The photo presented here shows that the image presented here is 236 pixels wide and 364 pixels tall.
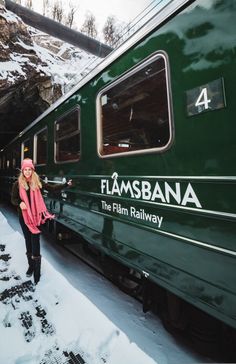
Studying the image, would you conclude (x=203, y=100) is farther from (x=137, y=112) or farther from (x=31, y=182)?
(x=31, y=182)

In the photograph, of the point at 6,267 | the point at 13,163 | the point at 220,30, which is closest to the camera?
the point at 220,30

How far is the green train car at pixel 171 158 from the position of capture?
5.96ft

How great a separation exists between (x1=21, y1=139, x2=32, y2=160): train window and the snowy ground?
3.78m

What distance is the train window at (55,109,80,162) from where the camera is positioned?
4098 millimetres

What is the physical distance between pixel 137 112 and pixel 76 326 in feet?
7.28

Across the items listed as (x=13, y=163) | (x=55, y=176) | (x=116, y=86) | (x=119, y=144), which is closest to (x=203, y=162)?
(x=119, y=144)

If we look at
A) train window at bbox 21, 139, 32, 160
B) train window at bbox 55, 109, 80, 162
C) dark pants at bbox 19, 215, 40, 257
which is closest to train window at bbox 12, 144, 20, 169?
train window at bbox 21, 139, 32, 160

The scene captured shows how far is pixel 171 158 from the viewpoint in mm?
2258

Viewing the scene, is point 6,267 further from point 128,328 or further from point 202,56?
point 202,56

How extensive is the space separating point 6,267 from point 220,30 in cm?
422

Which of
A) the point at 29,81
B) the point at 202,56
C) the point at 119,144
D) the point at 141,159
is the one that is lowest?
the point at 141,159

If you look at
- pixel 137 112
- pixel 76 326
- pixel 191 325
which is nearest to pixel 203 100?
pixel 137 112

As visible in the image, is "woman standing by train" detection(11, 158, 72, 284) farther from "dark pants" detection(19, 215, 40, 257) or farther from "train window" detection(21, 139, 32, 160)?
"train window" detection(21, 139, 32, 160)

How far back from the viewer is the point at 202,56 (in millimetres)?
1970
